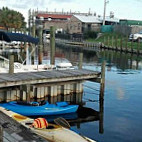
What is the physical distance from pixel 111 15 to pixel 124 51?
167 feet

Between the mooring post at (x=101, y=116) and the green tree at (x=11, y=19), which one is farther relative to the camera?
the green tree at (x=11, y=19)

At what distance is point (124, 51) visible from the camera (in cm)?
7431

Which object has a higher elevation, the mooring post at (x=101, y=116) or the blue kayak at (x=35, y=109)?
the blue kayak at (x=35, y=109)

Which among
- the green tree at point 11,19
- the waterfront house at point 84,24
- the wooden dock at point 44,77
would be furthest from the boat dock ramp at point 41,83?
the waterfront house at point 84,24

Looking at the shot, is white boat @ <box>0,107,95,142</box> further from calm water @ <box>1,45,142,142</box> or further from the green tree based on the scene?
the green tree

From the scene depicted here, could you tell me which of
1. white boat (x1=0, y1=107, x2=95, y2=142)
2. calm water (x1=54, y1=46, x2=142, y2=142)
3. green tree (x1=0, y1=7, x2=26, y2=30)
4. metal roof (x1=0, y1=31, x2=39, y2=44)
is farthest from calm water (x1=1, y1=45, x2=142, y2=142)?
green tree (x1=0, y1=7, x2=26, y2=30)

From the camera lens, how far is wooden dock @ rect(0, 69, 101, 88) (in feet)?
70.5

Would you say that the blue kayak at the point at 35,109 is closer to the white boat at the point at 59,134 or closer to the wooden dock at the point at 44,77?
the wooden dock at the point at 44,77

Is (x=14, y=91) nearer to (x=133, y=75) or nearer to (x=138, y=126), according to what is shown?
(x=138, y=126)

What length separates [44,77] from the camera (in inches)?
905

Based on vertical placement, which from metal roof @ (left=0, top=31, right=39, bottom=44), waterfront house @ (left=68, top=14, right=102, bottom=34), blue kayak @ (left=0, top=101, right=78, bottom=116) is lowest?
blue kayak @ (left=0, top=101, right=78, bottom=116)

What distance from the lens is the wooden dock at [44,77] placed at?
21.5 m

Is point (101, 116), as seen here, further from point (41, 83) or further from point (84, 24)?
point (84, 24)

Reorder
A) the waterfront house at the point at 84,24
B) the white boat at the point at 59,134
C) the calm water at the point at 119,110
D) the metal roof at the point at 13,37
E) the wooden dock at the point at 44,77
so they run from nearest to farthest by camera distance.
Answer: the white boat at the point at 59,134, the calm water at the point at 119,110, the wooden dock at the point at 44,77, the metal roof at the point at 13,37, the waterfront house at the point at 84,24
